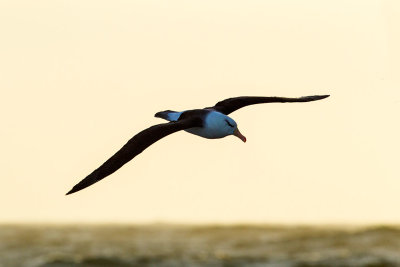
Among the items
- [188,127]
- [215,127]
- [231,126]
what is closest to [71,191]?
[188,127]

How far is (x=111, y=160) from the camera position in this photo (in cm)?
1662

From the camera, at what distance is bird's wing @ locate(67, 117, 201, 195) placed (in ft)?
53.5

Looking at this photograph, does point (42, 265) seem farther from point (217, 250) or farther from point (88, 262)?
point (217, 250)

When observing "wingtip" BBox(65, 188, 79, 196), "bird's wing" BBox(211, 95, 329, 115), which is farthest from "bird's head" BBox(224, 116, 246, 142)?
"wingtip" BBox(65, 188, 79, 196)

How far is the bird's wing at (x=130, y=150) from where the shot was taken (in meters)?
16.3

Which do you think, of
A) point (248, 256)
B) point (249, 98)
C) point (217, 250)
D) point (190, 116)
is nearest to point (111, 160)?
point (190, 116)

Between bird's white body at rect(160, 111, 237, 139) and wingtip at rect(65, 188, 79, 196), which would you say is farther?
bird's white body at rect(160, 111, 237, 139)

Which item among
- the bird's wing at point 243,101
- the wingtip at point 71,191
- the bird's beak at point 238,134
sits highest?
the bird's wing at point 243,101

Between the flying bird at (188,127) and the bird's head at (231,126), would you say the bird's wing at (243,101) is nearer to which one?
the flying bird at (188,127)

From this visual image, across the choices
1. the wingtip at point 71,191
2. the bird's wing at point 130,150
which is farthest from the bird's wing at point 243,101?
the wingtip at point 71,191

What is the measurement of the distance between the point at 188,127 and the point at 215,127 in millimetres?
560

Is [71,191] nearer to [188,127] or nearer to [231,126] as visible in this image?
[188,127]

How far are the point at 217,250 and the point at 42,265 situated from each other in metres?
27.9

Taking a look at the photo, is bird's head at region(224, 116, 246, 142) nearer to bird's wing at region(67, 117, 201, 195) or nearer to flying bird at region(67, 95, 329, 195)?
flying bird at region(67, 95, 329, 195)
